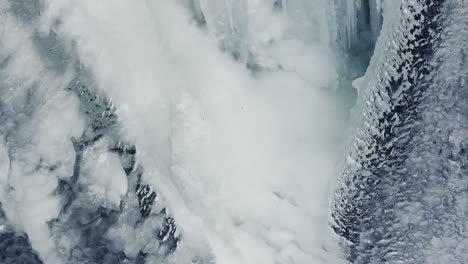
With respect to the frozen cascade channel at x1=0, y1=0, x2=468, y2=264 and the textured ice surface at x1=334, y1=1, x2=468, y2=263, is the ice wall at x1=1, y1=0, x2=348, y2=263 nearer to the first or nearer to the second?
the frozen cascade channel at x1=0, y1=0, x2=468, y2=264

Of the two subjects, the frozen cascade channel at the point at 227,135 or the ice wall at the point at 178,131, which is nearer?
the frozen cascade channel at the point at 227,135

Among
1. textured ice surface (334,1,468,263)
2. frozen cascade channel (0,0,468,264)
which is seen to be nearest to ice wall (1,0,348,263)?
frozen cascade channel (0,0,468,264)

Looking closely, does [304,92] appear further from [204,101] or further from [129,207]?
[129,207]

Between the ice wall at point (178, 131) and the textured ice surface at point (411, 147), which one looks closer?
the textured ice surface at point (411, 147)

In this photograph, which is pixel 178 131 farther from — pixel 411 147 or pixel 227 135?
pixel 411 147

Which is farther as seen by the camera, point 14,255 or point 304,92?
point 304,92

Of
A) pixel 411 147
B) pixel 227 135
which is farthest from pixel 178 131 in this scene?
pixel 411 147

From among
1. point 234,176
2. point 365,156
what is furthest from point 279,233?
point 365,156

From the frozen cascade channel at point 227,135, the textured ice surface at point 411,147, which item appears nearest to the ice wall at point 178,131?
the frozen cascade channel at point 227,135

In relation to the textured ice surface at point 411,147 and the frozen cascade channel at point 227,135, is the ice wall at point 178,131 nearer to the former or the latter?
the frozen cascade channel at point 227,135
